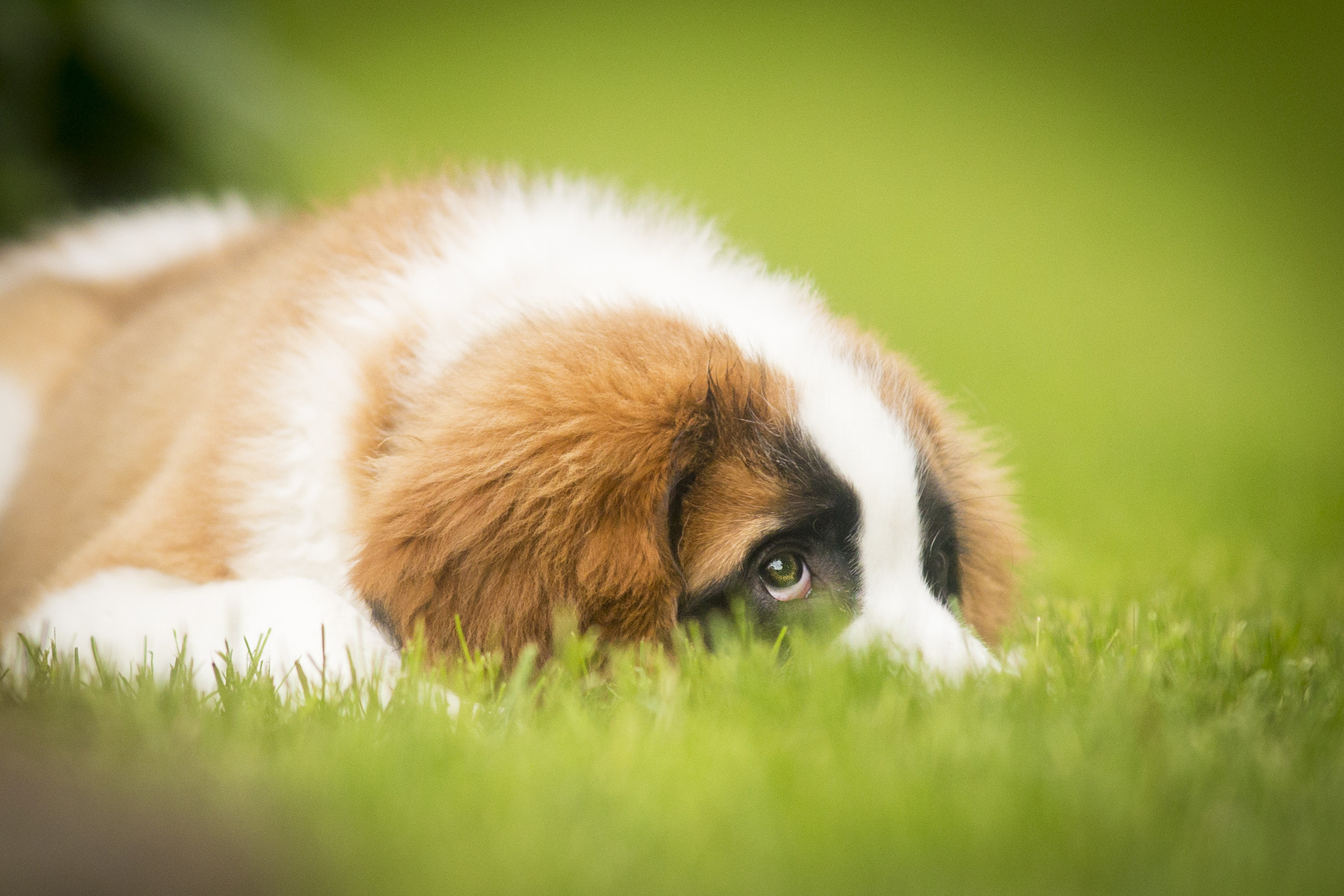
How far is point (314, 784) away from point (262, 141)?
14.6ft

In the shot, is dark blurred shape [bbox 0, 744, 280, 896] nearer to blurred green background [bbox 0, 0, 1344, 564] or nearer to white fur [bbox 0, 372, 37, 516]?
blurred green background [bbox 0, 0, 1344, 564]

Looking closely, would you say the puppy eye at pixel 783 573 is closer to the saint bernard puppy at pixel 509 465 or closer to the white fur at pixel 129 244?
the saint bernard puppy at pixel 509 465

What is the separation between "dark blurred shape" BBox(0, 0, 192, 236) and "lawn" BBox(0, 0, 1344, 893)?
10cm

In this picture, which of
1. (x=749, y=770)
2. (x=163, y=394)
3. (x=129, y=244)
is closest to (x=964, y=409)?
(x=749, y=770)

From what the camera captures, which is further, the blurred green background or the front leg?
the blurred green background

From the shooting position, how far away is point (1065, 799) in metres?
1.49

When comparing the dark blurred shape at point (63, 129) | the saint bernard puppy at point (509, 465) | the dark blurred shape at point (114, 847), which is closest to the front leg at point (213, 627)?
the saint bernard puppy at point (509, 465)

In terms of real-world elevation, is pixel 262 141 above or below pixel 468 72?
below

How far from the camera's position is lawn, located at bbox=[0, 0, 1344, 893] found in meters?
1.40

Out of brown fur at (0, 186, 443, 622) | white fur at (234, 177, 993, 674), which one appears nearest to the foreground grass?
white fur at (234, 177, 993, 674)

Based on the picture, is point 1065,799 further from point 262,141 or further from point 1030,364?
point 1030,364

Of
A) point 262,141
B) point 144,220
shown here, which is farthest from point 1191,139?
point 144,220

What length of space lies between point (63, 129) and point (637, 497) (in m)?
4.12

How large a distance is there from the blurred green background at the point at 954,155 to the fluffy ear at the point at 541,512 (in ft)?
3.83
